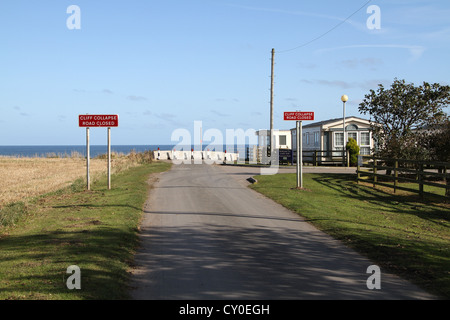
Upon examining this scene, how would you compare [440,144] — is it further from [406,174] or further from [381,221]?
[381,221]

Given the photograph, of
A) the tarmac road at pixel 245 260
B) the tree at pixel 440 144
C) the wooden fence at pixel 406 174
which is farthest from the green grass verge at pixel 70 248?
the tree at pixel 440 144

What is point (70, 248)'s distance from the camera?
8.67 meters

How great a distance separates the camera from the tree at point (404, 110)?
23.0 metres

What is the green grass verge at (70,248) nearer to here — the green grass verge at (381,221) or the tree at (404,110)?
the green grass verge at (381,221)

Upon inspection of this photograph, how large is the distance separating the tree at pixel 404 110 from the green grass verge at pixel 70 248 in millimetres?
14178

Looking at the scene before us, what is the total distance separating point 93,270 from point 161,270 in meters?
1.07

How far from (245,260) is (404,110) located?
18.9 m

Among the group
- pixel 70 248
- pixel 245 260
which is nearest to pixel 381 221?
pixel 245 260

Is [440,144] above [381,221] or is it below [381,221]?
above

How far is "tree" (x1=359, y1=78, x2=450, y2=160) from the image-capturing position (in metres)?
23.0

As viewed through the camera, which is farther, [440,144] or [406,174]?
[406,174]

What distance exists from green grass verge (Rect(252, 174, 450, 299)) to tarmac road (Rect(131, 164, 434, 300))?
1.41 ft

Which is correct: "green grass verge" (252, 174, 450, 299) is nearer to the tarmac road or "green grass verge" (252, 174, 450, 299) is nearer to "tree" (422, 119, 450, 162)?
the tarmac road
